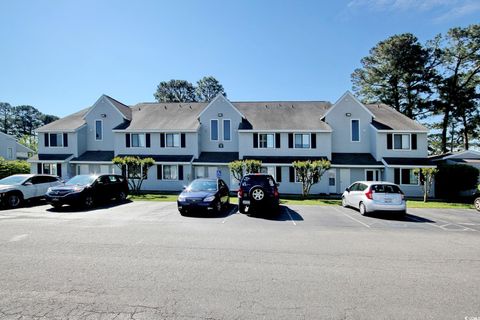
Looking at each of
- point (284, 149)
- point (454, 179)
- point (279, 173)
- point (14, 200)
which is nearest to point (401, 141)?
point (454, 179)

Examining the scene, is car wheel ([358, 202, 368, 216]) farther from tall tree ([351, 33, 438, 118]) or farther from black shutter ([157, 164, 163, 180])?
tall tree ([351, 33, 438, 118])

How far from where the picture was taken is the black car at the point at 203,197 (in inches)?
443

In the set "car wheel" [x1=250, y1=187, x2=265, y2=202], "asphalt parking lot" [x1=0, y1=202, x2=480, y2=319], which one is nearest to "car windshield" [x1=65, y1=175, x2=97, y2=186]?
"asphalt parking lot" [x1=0, y1=202, x2=480, y2=319]

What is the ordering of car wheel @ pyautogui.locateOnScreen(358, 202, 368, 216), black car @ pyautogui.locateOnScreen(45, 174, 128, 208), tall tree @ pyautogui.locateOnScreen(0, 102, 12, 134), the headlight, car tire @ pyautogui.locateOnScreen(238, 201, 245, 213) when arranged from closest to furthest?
the headlight → car tire @ pyautogui.locateOnScreen(238, 201, 245, 213) → car wheel @ pyautogui.locateOnScreen(358, 202, 368, 216) → black car @ pyautogui.locateOnScreen(45, 174, 128, 208) → tall tree @ pyautogui.locateOnScreen(0, 102, 12, 134)

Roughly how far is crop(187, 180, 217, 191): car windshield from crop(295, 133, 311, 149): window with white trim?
44.5 feet

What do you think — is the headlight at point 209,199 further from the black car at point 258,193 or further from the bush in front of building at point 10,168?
the bush in front of building at point 10,168

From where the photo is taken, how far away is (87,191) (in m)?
13.2

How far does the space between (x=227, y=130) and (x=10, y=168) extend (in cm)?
2250

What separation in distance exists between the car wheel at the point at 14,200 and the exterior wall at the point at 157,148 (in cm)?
1212

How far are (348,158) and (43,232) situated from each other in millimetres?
23451

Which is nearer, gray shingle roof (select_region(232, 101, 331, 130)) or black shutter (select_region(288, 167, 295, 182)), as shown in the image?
black shutter (select_region(288, 167, 295, 182))

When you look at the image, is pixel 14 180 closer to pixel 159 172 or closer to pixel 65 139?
pixel 159 172

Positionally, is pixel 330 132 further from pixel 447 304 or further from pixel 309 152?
pixel 447 304

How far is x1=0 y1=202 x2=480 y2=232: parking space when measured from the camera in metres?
10.0
